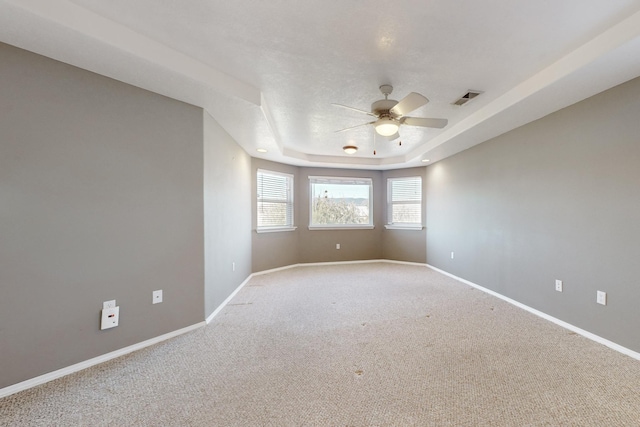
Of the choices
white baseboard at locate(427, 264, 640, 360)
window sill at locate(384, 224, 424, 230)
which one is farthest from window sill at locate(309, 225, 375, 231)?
white baseboard at locate(427, 264, 640, 360)

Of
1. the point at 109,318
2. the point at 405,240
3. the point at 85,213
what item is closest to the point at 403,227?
the point at 405,240

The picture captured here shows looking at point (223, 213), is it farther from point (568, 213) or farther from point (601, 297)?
point (601, 297)

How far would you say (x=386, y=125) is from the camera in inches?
106

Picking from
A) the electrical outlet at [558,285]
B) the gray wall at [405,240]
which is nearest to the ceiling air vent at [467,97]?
the electrical outlet at [558,285]

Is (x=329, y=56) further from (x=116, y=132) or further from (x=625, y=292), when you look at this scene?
(x=625, y=292)

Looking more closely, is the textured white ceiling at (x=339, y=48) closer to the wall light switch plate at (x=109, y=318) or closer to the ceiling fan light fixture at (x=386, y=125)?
the ceiling fan light fixture at (x=386, y=125)

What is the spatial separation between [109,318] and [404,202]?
554cm

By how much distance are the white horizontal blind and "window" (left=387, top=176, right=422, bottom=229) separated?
2.38m

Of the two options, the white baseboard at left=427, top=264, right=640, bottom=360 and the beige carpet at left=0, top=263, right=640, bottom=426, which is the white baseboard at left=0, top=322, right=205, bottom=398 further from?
the white baseboard at left=427, top=264, right=640, bottom=360

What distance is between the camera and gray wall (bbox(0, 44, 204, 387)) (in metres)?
1.78

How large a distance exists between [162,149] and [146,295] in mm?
1346

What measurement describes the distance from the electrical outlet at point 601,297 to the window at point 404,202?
3.46 meters

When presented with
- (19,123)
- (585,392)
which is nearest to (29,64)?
(19,123)

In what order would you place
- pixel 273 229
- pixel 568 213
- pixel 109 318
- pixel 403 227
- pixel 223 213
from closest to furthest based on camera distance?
pixel 109 318 → pixel 568 213 → pixel 223 213 → pixel 273 229 → pixel 403 227
